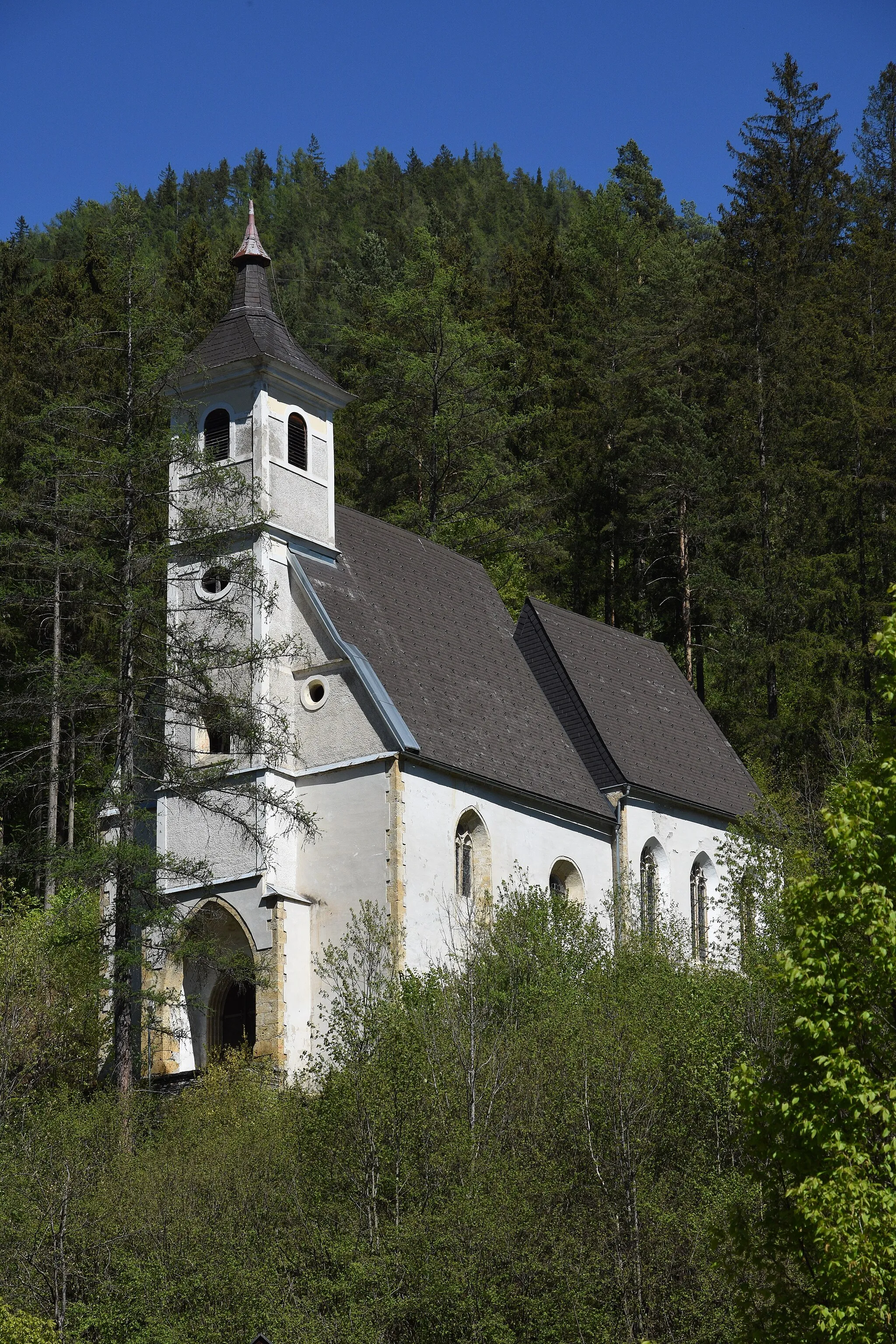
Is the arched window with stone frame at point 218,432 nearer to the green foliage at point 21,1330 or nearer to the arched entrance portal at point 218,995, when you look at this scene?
the arched entrance portal at point 218,995

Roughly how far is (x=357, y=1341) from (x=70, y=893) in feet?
40.5

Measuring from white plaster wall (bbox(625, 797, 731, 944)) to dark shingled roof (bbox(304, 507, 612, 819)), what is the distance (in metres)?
1.14

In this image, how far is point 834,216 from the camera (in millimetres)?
54625

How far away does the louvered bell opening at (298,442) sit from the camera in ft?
102

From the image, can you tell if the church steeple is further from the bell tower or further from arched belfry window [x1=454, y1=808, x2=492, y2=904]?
arched belfry window [x1=454, y1=808, x2=492, y2=904]

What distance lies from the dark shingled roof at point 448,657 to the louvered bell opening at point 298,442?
1.65 m

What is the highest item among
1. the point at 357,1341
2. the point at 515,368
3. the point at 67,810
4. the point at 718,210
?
the point at 718,210

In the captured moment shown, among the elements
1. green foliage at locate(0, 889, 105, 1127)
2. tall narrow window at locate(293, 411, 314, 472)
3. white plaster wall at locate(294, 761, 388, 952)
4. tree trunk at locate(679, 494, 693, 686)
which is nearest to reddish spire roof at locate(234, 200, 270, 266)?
tall narrow window at locate(293, 411, 314, 472)

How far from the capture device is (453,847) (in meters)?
29.2

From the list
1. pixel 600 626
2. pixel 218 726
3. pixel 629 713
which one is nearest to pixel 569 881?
pixel 629 713

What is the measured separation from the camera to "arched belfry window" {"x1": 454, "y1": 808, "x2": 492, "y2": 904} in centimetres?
2953

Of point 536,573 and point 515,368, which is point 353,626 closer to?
point 536,573

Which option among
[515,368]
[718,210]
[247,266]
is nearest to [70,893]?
[247,266]

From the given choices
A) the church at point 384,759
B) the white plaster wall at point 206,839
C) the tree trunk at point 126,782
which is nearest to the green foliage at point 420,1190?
the tree trunk at point 126,782
